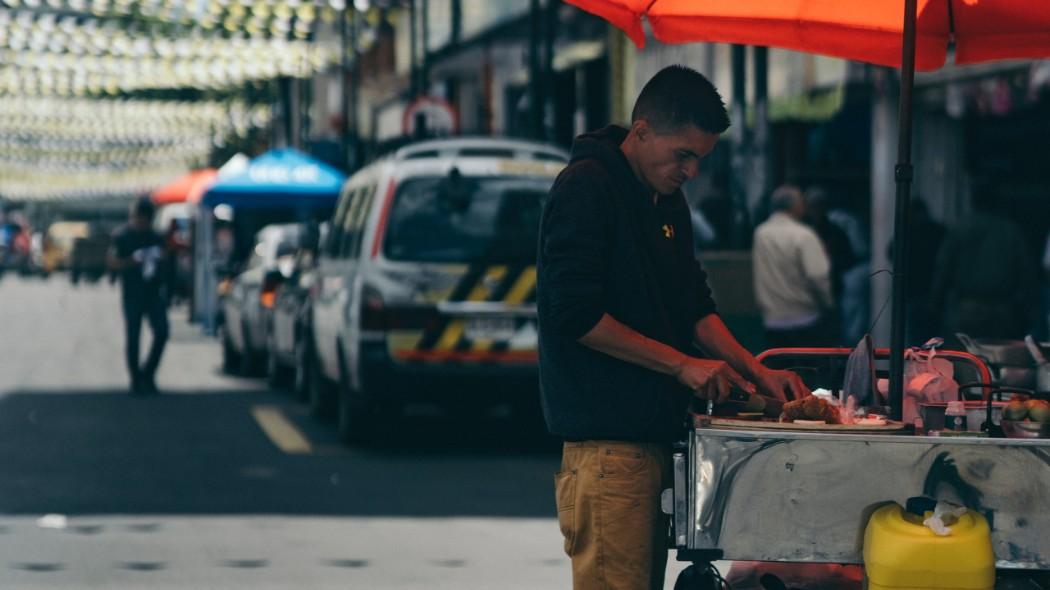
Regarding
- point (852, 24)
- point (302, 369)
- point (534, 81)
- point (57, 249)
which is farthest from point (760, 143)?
point (57, 249)

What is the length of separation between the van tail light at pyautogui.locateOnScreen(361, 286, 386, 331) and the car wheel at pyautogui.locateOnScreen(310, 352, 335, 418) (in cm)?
234

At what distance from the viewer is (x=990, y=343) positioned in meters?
7.23

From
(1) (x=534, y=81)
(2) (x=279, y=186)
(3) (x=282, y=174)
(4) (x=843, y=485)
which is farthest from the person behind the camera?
(3) (x=282, y=174)

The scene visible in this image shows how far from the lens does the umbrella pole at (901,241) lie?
496 cm

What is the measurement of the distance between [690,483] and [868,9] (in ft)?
5.44

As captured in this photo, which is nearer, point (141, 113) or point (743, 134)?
point (743, 134)

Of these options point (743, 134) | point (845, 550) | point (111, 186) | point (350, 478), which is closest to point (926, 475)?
point (845, 550)

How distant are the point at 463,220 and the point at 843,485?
814cm

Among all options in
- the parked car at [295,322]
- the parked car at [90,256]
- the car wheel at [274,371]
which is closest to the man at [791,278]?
the parked car at [295,322]

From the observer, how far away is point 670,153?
465cm

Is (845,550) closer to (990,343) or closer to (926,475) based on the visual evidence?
(926,475)

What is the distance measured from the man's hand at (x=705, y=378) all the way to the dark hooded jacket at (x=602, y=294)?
132 millimetres

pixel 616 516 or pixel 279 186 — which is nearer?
pixel 616 516

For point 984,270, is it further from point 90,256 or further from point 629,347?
point 90,256
